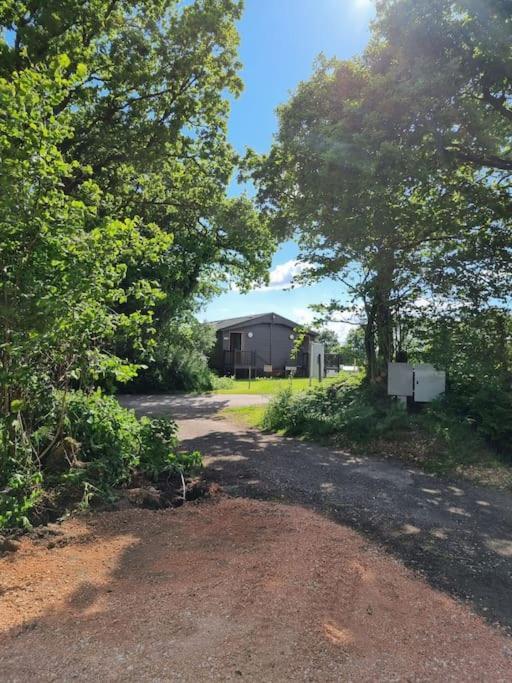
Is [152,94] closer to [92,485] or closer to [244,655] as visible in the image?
[92,485]

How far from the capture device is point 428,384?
8719mm

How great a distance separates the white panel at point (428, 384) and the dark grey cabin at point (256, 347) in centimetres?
2306

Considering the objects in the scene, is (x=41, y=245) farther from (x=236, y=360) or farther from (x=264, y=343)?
(x=264, y=343)

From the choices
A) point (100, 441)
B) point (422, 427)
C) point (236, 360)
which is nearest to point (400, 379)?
point (422, 427)

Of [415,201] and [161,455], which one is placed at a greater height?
[415,201]

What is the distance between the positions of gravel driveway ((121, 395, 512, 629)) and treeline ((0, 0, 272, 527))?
151 cm

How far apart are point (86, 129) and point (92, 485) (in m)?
8.45

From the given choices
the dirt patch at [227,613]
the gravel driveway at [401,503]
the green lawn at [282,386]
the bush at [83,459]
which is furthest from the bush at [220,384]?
the dirt patch at [227,613]

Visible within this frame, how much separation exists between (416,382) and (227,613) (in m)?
6.92

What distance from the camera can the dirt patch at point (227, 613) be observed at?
2.34 metres

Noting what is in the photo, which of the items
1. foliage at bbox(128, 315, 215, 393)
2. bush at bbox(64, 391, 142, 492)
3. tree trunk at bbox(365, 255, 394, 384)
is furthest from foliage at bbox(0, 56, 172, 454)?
foliage at bbox(128, 315, 215, 393)

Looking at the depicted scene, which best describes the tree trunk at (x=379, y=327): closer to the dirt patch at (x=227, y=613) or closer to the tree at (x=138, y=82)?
the tree at (x=138, y=82)

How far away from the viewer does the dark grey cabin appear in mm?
32719

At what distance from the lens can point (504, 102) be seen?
7871mm
